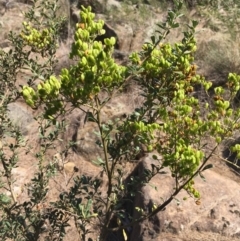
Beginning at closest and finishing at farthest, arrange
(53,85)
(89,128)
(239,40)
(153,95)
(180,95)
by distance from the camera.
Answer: (53,85) → (180,95) → (153,95) → (89,128) → (239,40)

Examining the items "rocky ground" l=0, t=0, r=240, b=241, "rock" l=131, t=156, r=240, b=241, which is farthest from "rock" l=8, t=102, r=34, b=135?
"rock" l=131, t=156, r=240, b=241

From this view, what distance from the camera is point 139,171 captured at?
136 inches

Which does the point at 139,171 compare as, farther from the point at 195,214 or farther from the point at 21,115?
the point at 21,115

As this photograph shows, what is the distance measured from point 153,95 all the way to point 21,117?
3.03 meters

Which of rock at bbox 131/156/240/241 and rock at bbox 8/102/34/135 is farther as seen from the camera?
rock at bbox 8/102/34/135

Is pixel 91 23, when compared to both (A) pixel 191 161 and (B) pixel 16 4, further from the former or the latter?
(B) pixel 16 4

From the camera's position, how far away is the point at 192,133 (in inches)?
56.9

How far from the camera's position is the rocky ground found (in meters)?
2.83

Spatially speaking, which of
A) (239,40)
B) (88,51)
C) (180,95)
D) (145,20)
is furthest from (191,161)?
(145,20)

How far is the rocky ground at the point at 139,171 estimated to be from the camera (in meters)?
2.83

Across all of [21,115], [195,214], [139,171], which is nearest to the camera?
[195,214]

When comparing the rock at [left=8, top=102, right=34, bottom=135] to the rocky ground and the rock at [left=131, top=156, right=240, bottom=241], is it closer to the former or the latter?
the rocky ground

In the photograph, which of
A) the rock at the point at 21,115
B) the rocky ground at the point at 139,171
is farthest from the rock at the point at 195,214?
the rock at the point at 21,115

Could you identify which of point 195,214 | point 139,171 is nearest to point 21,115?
point 139,171
